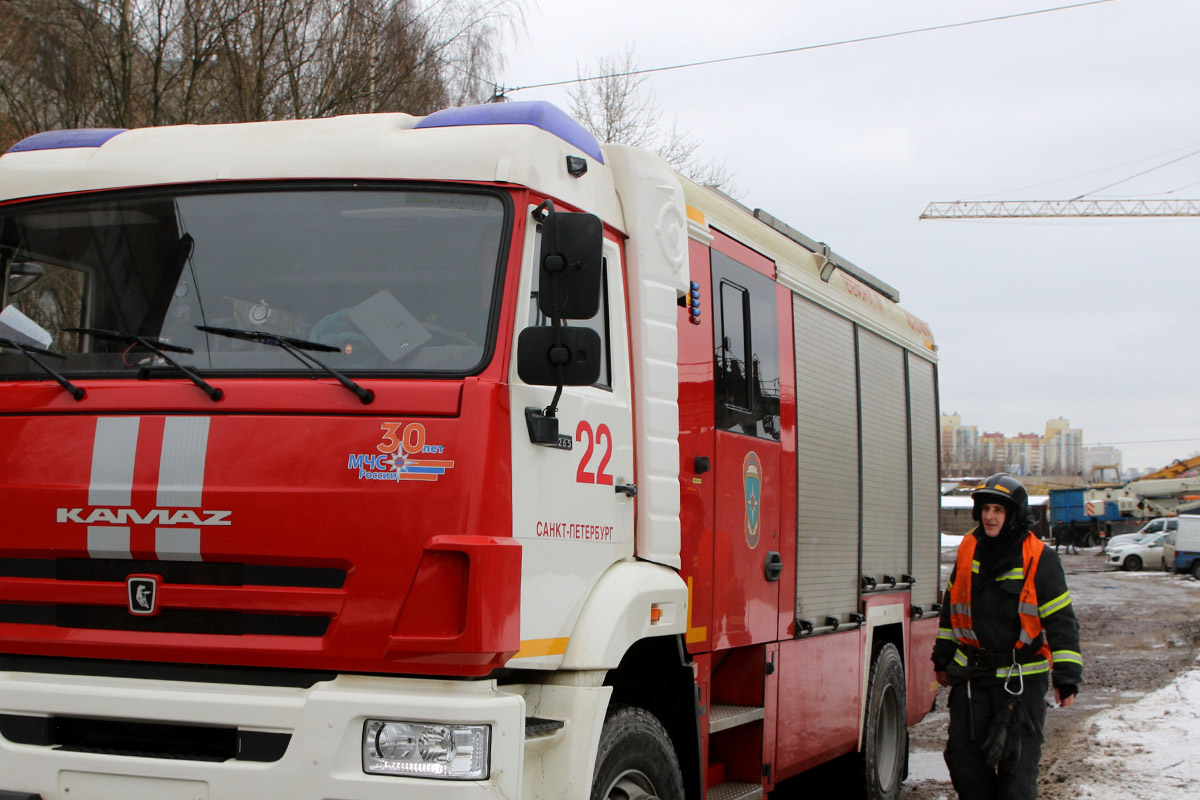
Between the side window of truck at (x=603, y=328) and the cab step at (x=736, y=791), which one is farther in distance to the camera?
the cab step at (x=736, y=791)

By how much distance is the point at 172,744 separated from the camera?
370 cm

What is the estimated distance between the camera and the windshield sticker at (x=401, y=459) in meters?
3.58

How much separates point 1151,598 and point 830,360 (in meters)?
26.2

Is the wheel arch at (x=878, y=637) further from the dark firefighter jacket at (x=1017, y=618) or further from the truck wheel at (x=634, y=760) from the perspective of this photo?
the truck wheel at (x=634, y=760)

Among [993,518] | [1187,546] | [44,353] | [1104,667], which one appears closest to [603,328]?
[44,353]

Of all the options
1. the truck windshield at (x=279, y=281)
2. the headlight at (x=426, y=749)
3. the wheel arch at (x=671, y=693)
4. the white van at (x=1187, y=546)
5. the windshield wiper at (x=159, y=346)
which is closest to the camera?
the headlight at (x=426, y=749)

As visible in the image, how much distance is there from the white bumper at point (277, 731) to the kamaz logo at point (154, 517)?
0.48 m

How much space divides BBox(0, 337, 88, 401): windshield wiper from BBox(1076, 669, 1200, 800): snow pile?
21.6 feet

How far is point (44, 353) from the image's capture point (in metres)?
4.08

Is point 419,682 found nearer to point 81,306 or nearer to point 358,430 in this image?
point 358,430

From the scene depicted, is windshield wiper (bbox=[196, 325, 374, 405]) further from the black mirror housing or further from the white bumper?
the white bumper

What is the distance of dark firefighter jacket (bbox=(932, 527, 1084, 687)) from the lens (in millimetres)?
6184

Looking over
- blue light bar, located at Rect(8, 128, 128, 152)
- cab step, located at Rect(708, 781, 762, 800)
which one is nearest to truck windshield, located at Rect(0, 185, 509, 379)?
blue light bar, located at Rect(8, 128, 128, 152)

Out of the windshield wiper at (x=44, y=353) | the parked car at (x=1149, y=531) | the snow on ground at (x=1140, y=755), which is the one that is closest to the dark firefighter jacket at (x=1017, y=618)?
the snow on ground at (x=1140, y=755)
